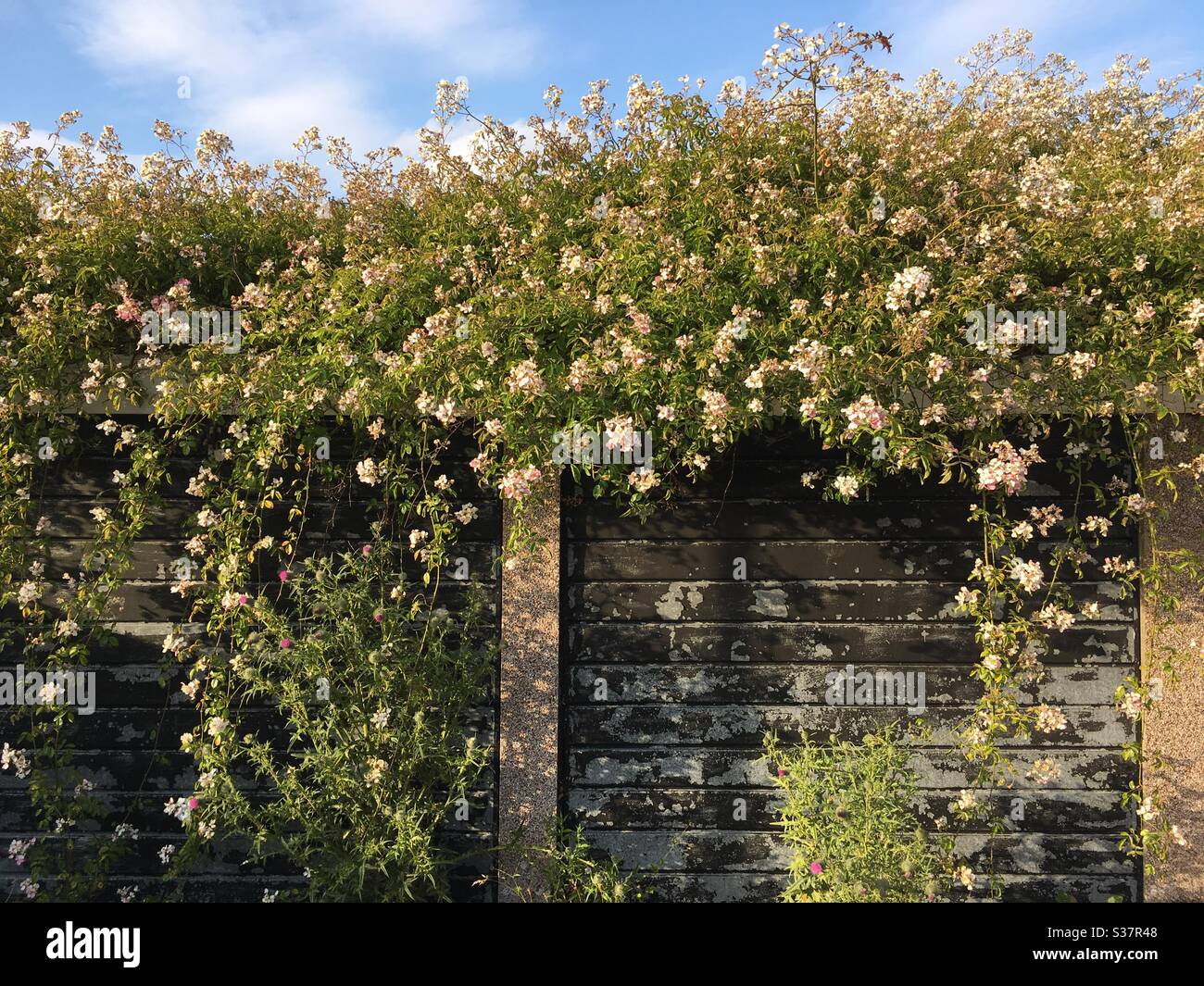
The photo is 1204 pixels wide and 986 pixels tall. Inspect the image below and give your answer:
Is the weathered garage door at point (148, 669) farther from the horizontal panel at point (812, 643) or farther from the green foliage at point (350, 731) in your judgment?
the horizontal panel at point (812, 643)

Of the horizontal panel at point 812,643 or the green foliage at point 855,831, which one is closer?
the green foliage at point 855,831

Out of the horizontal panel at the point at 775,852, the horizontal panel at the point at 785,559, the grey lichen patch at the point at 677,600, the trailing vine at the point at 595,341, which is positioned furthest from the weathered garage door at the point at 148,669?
the horizontal panel at the point at 775,852

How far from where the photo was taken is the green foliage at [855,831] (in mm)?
3883

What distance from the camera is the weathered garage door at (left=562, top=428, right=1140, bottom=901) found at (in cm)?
462

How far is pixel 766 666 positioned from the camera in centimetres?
474

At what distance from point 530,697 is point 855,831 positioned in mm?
1859

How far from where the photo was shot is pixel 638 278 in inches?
167

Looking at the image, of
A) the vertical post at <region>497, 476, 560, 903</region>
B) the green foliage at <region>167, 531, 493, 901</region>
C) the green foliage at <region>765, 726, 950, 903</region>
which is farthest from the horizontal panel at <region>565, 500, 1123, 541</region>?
the green foliage at <region>765, 726, 950, 903</region>

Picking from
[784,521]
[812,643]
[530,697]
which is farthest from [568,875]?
[784,521]

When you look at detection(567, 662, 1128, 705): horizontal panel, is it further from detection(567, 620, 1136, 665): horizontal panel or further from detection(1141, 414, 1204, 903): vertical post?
detection(1141, 414, 1204, 903): vertical post

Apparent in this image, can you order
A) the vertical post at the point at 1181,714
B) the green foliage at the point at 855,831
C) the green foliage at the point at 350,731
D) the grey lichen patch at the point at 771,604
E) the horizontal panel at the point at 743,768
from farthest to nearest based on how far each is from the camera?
1. the grey lichen patch at the point at 771,604
2. the horizontal panel at the point at 743,768
3. the vertical post at the point at 1181,714
4. the green foliage at the point at 350,731
5. the green foliage at the point at 855,831

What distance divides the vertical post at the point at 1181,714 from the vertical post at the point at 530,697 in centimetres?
336

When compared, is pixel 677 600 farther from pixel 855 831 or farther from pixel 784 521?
pixel 855 831

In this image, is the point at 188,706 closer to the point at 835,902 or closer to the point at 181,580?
the point at 181,580
